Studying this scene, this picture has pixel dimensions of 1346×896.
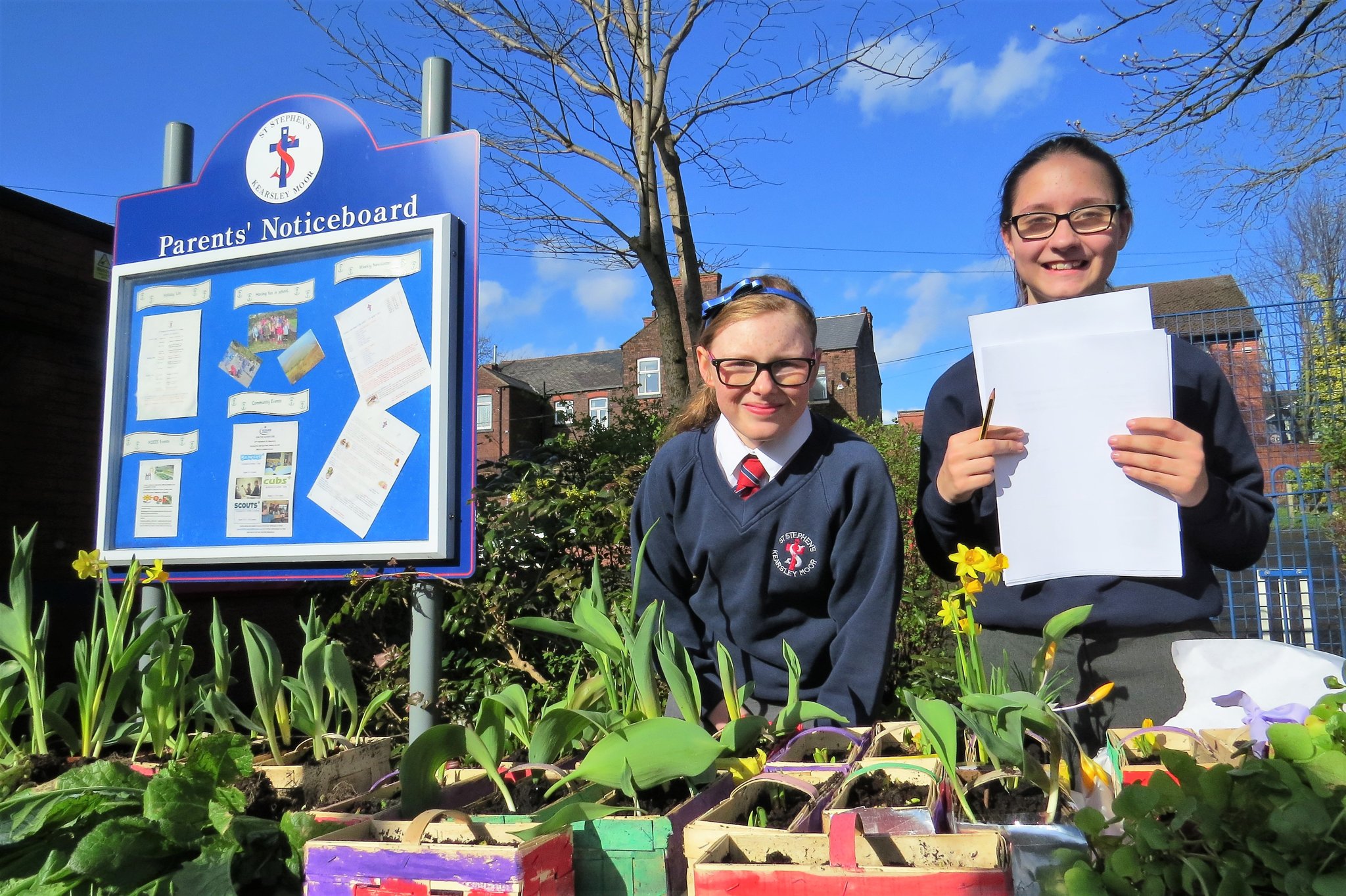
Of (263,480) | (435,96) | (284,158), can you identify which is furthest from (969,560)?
(284,158)

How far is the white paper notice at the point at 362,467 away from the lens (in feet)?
8.09

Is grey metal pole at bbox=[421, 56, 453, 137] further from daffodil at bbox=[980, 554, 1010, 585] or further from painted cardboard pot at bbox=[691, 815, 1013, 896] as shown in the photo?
painted cardboard pot at bbox=[691, 815, 1013, 896]

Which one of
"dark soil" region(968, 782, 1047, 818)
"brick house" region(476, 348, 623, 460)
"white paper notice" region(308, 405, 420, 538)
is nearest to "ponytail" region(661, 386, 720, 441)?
"white paper notice" region(308, 405, 420, 538)

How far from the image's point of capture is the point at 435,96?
259 centimetres

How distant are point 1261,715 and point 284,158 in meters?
2.94

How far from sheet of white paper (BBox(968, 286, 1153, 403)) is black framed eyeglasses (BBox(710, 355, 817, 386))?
48cm

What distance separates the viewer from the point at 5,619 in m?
1.72

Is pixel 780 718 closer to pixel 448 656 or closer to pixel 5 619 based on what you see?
pixel 5 619

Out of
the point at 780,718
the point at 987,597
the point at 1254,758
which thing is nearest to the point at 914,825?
the point at 1254,758

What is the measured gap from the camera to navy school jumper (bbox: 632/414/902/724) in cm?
160

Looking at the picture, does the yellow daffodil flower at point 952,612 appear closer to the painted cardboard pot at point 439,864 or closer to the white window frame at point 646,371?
the painted cardboard pot at point 439,864

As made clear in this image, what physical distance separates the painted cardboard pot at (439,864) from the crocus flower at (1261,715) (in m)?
0.76

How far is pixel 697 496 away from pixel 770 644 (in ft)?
1.13

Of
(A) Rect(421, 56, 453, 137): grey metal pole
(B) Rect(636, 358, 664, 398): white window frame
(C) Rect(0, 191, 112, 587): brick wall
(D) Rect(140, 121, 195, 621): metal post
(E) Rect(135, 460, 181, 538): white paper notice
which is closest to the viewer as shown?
(A) Rect(421, 56, 453, 137): grey metal pole
